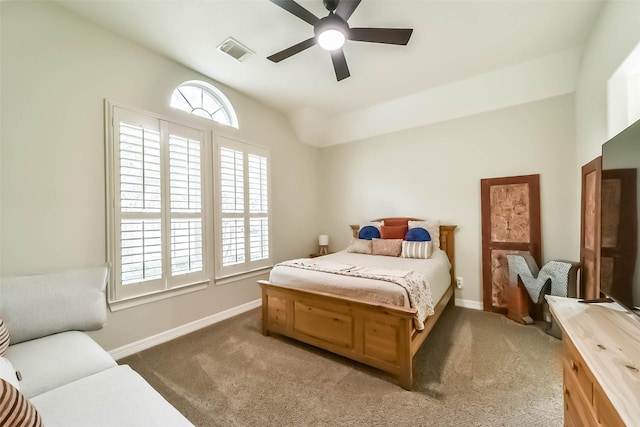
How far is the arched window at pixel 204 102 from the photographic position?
292cm

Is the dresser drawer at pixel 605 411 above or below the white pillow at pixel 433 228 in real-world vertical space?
below

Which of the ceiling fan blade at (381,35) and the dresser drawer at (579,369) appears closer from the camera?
the dresser drawer at (579,369)

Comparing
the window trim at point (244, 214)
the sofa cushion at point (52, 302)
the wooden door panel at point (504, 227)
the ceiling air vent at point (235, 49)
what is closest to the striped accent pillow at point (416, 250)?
the wooden door panel at point (504, 227)

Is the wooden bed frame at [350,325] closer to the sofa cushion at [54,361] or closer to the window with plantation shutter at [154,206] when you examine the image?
the window with plantation shutter at [154,206]

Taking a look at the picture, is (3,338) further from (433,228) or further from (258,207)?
(433,228)

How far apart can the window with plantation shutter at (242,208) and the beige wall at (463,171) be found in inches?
58.2

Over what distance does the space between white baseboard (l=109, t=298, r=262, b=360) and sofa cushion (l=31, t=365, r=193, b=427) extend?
4.13ft

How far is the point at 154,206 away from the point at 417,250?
119 inches

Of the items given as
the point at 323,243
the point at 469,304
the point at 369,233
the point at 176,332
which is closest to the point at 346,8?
the point at 369,233

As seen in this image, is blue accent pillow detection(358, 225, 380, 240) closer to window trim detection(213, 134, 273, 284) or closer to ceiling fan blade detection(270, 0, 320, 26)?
window trim detection(213, 134, 273, 284)

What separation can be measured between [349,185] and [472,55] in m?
2.43

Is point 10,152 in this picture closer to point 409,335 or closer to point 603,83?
point 409,335

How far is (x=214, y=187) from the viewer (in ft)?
9.94

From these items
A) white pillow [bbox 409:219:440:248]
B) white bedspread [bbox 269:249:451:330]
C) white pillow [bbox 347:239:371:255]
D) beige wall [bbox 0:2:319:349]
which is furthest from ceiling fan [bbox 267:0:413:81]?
white pillow [bbox 347:239:371:255]
